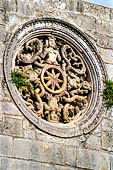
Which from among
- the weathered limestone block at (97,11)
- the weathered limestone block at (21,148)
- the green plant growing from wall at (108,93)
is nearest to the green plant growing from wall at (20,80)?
the weathered limestone block at (21,148)

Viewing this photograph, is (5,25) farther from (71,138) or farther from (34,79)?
(71,138)

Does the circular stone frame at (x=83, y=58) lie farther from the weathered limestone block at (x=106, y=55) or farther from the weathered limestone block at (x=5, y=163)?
the weathered limestone block at (x=5, y=163)

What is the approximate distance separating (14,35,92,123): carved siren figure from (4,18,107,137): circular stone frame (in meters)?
0.13

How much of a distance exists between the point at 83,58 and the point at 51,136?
225cm

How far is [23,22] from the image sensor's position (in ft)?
66.7

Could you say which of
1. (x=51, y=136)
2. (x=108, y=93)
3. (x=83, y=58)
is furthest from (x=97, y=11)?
(x=51, y=136)

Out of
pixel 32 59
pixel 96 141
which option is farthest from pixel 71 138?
pixel 32 59

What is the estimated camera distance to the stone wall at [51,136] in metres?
19.1

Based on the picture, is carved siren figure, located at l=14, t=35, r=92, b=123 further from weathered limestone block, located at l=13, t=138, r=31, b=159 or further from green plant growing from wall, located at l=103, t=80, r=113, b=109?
weathered limestone block, located at l=13, t=138, r=31, b=159

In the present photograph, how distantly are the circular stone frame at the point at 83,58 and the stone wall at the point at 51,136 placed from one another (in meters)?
0.12

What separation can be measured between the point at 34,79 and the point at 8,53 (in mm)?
832

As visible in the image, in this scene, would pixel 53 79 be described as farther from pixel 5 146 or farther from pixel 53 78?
pixel 5 146

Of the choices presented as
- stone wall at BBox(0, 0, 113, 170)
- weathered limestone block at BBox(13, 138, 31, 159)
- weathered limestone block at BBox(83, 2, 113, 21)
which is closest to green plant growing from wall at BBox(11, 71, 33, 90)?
stone wall at BBox(0, 0, 113, 170)

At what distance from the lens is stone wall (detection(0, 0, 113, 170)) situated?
19.1 m
